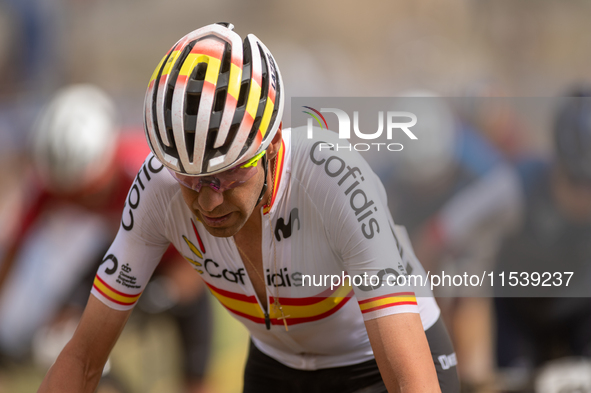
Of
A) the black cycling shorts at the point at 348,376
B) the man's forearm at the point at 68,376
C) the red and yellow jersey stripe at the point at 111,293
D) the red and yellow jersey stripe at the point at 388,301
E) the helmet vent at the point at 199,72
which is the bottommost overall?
the black cycling shorts at the point at 348,376

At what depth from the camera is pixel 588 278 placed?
4168mm

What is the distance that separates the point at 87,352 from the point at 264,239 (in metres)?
0.72

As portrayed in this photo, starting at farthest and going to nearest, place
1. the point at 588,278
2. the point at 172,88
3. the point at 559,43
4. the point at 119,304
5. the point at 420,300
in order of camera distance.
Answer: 1. the point at 559,43
2. the point at 588,278
3. the point at 420,300
4. the point at 119,304
5. the point at 172,88

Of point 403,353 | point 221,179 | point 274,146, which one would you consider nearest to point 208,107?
point 221,179

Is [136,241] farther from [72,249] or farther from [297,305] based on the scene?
[72,249]

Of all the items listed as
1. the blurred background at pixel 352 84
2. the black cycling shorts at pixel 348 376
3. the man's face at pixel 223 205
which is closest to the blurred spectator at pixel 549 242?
the blurred background at pixel 352 84

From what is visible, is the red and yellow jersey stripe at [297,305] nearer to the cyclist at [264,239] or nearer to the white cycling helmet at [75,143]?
the cyclist at [264,239]

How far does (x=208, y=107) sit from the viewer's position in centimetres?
183

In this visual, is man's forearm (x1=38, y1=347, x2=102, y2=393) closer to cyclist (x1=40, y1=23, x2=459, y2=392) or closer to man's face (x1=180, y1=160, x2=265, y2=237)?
cyclist (x1=40, y1=23, x2=459, y2=392)

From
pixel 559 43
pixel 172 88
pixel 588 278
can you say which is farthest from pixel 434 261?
pixel 559 43

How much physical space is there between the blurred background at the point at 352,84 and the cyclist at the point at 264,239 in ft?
7.59

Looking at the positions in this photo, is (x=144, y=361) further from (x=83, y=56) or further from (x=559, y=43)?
(x=559, y=43)

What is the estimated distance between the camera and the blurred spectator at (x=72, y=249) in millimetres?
4844

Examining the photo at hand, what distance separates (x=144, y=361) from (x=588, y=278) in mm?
3553
